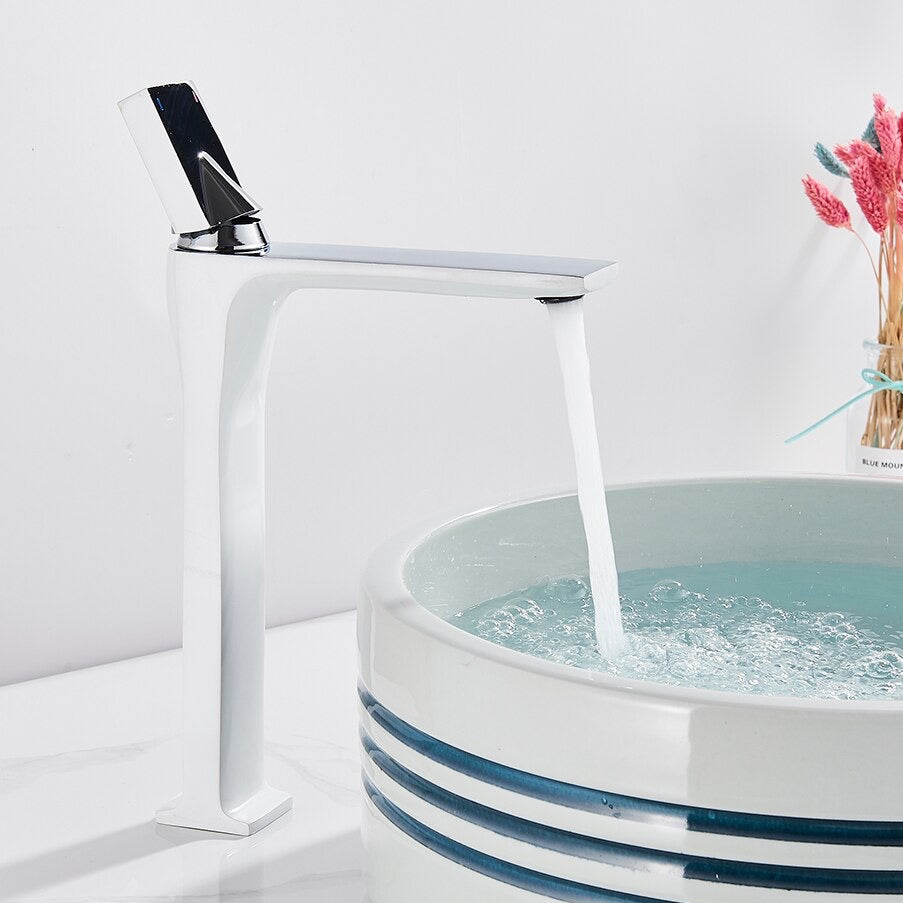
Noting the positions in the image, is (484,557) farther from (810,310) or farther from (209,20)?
(810,310)

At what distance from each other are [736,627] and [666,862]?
237 millimetres

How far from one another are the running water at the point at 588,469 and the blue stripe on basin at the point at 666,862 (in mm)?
163

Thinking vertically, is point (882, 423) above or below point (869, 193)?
below

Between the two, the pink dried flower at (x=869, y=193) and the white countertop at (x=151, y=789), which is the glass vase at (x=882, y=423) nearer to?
the pink dried flower at (x=869, y=193)

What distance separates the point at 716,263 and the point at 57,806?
702mm

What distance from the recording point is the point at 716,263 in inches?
41.5

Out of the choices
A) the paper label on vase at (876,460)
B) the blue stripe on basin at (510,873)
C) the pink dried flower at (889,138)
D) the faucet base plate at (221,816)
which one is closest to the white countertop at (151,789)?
the faucet base plate at (221,816)

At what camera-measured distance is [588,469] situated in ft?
1.64

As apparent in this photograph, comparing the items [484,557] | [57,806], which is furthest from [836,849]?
[57,806]

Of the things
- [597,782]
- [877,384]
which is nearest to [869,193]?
[877,384]

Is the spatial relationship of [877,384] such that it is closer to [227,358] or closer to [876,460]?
[876,460]

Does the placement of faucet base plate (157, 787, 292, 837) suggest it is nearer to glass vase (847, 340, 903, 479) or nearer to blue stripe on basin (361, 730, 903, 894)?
blue stripe on basin (361, 730, 903, 894)

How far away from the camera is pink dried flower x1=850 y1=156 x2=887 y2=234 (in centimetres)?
98

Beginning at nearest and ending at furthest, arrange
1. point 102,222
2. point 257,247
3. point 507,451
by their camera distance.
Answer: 1. point 257,247
2. point 102,222
3. point 507,451
